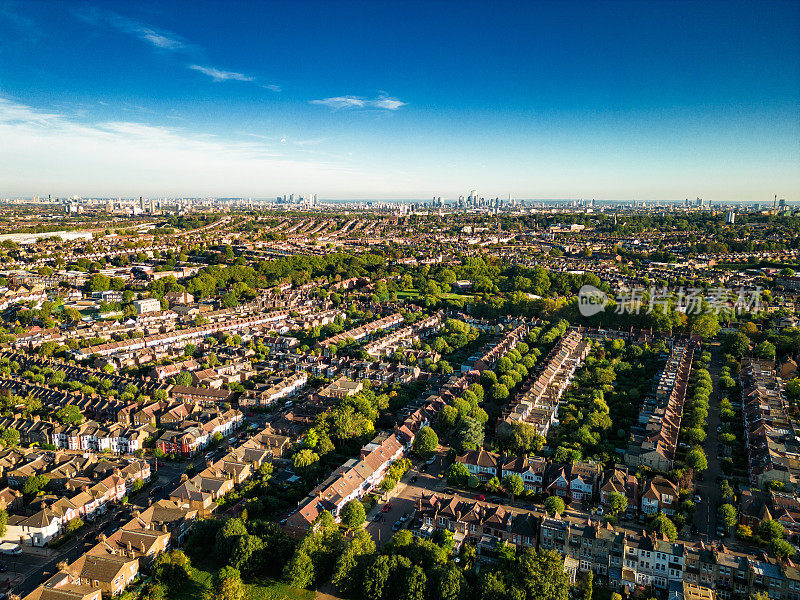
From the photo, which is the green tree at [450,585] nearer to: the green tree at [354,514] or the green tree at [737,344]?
the green tree at [354,514]

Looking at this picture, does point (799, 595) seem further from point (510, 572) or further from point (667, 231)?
point (667, 231)

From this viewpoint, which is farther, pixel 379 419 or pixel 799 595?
pixel 379 419

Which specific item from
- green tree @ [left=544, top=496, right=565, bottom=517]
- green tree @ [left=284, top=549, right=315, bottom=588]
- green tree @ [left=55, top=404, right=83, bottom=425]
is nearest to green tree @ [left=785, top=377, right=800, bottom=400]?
green tree @ [left=544, top=496, right=565, bottom=517]

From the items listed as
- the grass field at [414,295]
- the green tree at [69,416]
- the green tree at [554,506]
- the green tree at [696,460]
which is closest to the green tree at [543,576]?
the green tree at [554,506]

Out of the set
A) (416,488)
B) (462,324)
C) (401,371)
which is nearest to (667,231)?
(462,324)

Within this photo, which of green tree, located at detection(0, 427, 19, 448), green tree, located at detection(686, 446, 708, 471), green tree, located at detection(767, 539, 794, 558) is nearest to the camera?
green tree, located at detection(767, 539, 794, 558)

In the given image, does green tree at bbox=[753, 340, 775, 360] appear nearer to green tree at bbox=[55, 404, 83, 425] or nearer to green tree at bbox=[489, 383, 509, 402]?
green tree at bbox=[489, 383, 509, 402]
